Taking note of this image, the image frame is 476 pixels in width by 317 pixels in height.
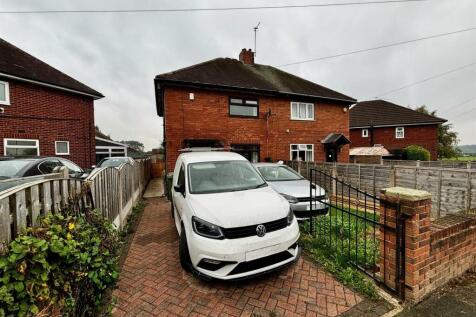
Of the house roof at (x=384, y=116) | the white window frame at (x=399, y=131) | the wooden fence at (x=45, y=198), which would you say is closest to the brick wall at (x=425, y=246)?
the wooden fence at (x=45, y=198)

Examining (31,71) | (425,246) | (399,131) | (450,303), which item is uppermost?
(31,71)

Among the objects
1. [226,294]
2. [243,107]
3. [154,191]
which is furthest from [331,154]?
[226,294]

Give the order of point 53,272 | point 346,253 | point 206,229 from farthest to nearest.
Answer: point 346,253, point 206,229, point 53,272

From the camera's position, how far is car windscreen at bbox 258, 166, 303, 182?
709 cm

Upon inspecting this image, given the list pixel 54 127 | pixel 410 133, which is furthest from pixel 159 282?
pixel 410 133

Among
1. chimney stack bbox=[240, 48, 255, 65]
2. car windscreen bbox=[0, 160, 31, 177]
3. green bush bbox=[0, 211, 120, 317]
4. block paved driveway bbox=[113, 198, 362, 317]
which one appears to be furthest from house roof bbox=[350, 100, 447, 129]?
green bush bbox=[0, 211, 120, 317]

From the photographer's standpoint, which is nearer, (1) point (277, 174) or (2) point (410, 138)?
(1) point (277, 174)

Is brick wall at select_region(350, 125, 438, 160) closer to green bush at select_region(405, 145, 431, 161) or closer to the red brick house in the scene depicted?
green bush at select_region(405, 145, 431, 161)

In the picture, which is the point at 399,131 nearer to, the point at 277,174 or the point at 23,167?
the point at 277,174

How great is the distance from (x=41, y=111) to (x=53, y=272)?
→ 1302cm

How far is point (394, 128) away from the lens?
25.7 m

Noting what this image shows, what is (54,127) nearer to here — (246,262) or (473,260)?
(246,262)

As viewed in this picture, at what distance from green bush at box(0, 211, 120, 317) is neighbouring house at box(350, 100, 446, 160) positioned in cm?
2705

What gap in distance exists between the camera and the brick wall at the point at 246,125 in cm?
1167
